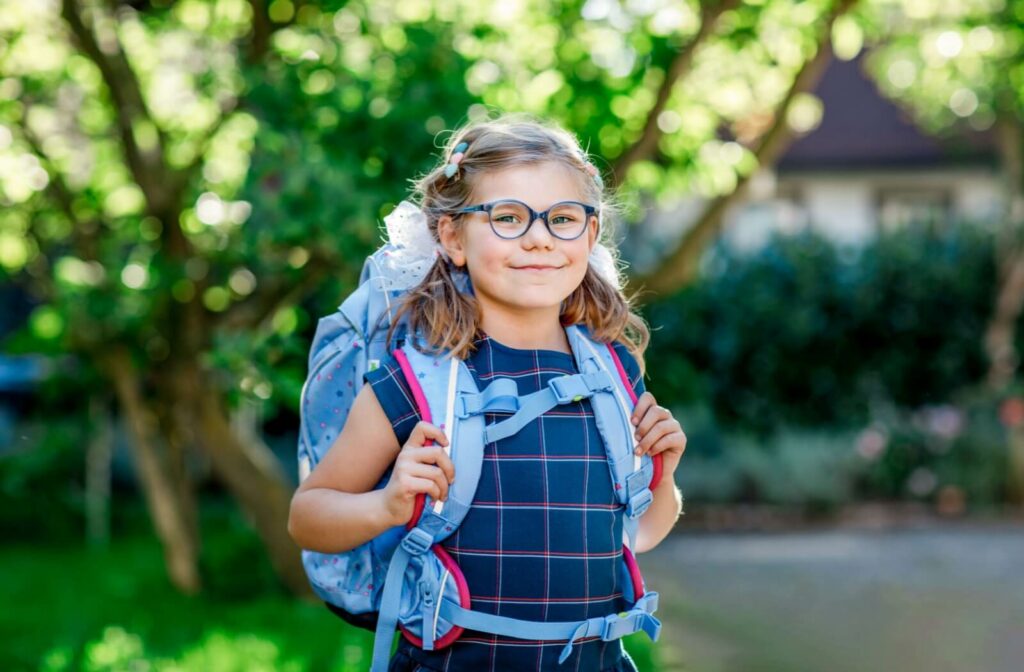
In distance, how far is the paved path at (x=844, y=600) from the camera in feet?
18.6

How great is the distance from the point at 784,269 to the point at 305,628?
306 inches

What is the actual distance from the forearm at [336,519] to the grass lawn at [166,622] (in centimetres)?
260

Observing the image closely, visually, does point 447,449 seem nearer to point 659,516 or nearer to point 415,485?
point 415,485

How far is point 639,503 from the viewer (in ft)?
6.96

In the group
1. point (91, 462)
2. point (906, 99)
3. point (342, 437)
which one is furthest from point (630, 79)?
point (906, 99)

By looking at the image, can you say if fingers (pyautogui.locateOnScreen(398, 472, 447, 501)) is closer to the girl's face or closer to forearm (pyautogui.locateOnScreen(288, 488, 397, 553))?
forearm (pyautogui.locateOnScreen(288, 488, 397, 553))

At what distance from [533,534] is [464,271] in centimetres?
50

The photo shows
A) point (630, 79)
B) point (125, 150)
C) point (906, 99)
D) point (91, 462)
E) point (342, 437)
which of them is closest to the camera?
point (342, 437)

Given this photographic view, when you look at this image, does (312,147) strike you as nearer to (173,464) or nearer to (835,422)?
(173,464)

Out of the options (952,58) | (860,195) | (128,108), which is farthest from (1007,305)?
→ (128,108)

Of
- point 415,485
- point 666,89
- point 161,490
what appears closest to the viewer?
point 415,485

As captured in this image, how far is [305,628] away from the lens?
5492 millimetres

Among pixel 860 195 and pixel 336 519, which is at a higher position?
pixel 860 195

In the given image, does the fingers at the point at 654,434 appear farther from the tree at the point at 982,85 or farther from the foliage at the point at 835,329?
the foliage at the point at 835,329
